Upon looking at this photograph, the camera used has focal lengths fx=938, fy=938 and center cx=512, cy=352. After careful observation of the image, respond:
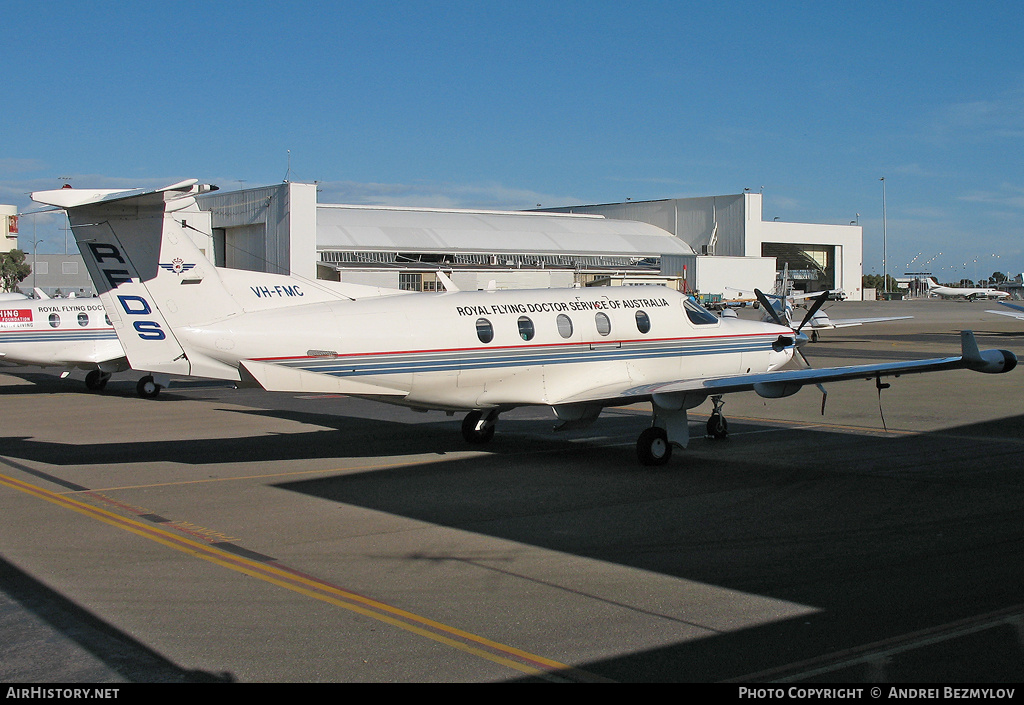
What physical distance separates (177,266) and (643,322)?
7.24 meters

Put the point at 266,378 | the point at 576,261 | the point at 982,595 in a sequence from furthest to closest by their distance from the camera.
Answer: the point at 576,261 < the point at 266,378 < the point at 982,595

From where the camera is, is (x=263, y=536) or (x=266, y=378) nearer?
(x=263, y=536)

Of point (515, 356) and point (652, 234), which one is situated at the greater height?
point (652, 234)

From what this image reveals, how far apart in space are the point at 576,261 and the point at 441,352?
6817 cm

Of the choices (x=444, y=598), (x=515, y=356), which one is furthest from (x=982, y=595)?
(x=515, y=356)

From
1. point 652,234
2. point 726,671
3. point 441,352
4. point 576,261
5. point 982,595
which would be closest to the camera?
point 726,671

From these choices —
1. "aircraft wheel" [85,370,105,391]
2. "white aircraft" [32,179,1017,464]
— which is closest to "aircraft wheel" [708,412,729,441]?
"white aircraft" [32,179,1017,464]

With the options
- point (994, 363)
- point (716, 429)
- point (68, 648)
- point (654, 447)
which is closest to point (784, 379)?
point (654, 447)

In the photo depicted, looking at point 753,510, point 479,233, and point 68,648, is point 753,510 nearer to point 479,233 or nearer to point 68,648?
point 68,648

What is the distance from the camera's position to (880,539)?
9.49 m

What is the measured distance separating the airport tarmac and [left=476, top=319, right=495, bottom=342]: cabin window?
6.34 feet

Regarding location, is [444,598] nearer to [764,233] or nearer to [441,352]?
[441,352]

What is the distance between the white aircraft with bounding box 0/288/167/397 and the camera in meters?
25.3

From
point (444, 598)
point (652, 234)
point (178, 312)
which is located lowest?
point (444, 598)
